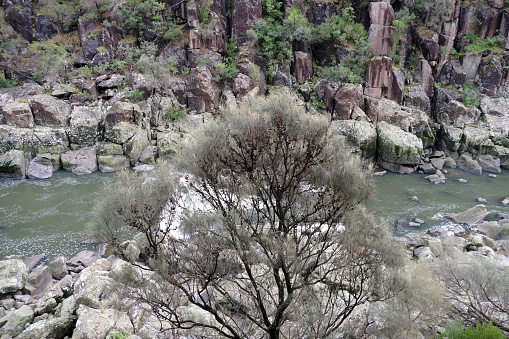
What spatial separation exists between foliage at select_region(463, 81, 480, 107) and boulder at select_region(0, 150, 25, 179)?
31.4 m

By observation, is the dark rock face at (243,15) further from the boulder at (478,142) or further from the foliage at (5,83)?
the boulder at (478,142)

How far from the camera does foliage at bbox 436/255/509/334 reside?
19.5ft

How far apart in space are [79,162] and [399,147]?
20161mm

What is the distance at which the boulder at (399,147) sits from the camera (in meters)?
19.7

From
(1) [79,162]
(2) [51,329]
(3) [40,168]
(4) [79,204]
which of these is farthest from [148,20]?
(2) [51,329]

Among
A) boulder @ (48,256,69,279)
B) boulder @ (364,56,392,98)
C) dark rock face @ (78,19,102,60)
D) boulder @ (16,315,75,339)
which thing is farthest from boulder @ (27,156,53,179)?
boulder @ (364,56,392,98)

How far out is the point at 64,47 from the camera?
24.4m

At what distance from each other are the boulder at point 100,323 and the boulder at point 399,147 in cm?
1854

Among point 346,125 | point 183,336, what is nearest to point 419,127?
point 346,125

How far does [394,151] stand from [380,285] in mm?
17026

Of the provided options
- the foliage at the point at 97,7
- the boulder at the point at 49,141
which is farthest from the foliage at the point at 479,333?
the foliage at the point at 97,7

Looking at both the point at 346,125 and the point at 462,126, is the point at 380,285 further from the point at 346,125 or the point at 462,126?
the point at 462,126

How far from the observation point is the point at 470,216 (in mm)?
13969

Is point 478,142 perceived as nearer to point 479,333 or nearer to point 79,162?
A: point 479,333
